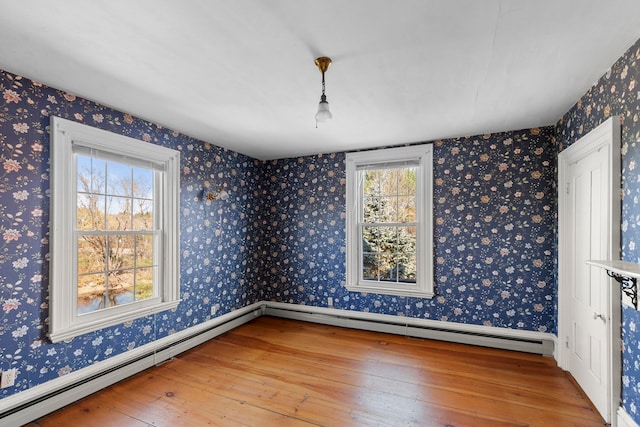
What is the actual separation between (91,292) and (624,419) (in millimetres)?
4002

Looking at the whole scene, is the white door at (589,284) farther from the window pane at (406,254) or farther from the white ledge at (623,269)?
the window pane at (406,254)

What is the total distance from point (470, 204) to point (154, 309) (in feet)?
11.9

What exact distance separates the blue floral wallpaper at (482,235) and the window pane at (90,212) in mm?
2598

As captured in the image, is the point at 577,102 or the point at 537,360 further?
the point at 537,360

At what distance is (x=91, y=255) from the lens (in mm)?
2832

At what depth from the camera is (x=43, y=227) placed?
7.97 feet

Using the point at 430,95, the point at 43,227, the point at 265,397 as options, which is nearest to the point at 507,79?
the point at 430,95

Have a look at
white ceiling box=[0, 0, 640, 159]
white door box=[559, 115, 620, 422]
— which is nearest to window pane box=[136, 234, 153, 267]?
white ceiling box=[0, 0, 640, 159]

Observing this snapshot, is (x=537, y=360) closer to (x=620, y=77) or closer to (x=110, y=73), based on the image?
(x=620, y=77)

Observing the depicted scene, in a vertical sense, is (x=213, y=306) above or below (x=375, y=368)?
above

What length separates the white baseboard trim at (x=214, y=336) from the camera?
235 cm

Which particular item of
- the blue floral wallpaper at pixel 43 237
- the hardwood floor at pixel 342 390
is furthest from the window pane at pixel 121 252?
the hardwood floor at pixel 342 390

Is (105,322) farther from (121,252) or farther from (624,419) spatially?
(624,419)

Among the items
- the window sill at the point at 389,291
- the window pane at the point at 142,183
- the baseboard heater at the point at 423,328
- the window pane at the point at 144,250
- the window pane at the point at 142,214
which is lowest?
the baseboard heater at the point at 423,328
